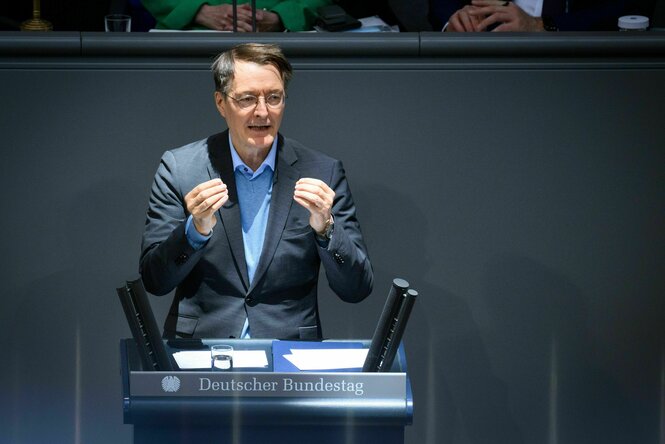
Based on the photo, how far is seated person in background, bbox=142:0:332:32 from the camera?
463 cm

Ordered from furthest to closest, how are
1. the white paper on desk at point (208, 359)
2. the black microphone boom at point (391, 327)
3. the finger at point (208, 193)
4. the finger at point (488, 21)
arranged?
the finger at point (488, 21) < the finger at point (208, 193) < the white paper on desk at point (208, 359) < the black microphone boom at point (391, 327)

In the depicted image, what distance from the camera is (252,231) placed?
12.4 ft

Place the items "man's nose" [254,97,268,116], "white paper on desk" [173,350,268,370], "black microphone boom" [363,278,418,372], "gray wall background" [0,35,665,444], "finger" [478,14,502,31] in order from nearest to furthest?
"black microphone boom" [363,278,418,372] < "white paper on desk" [173,350,268,370] < "man's nose" [254,97,268,116] < "gray wall background" [0,35,665,444] < "finger" [478,14,502,31]

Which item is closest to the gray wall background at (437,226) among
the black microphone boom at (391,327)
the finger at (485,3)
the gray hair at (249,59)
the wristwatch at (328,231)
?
the finger at (485,3)

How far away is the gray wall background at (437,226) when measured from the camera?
171 inches

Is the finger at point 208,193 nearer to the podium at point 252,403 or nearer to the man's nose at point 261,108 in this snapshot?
the man's nose at point 261,108

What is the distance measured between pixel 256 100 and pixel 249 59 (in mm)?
118

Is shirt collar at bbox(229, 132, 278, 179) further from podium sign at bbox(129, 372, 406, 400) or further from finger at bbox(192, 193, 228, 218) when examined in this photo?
podium sign at bbox(129, 372, 406, 400)

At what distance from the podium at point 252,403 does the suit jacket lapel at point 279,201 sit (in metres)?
0.67

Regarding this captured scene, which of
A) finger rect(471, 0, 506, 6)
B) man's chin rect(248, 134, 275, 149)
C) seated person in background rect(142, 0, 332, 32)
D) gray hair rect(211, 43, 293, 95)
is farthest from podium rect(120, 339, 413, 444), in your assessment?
finger rect(471, 0, 506, 6)

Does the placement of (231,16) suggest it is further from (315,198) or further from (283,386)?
(283,386)

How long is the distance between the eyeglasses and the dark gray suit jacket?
217 mm

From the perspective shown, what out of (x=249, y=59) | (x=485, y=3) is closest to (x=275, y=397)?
(x=249, y=59)

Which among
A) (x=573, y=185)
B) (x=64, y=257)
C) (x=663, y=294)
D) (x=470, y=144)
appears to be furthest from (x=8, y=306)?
(x=663, y=294)
